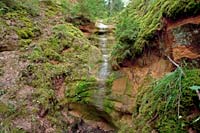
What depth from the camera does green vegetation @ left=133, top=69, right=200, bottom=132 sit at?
11.5ft

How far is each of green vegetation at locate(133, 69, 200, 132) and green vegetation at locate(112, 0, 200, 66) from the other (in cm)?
146

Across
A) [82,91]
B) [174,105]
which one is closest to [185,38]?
[174,105]

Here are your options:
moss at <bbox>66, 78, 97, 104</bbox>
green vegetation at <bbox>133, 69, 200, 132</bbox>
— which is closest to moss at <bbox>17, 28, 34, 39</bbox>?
moss at <bbox>66, 78, 97, 104</bbox>

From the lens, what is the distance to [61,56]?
345 inches

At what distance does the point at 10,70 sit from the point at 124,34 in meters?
3.46

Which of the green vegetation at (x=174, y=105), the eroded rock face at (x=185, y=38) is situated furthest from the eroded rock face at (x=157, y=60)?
the green vegetation at (x=174, y=105)

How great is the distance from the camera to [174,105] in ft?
11.9

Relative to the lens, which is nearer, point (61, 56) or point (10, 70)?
point (10, 70)

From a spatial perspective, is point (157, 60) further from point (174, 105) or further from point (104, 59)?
point (104, 59)

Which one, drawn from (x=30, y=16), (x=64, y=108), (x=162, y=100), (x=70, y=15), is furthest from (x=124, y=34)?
(x=70, y=15)

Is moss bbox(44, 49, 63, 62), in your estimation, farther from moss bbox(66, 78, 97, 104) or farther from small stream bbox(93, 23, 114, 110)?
moss bbox(66, 78, 97, 104)

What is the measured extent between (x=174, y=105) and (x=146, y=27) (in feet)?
9.25

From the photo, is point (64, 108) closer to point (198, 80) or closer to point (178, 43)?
point (178, 43)

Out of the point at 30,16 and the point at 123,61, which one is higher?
the point at 30,16
